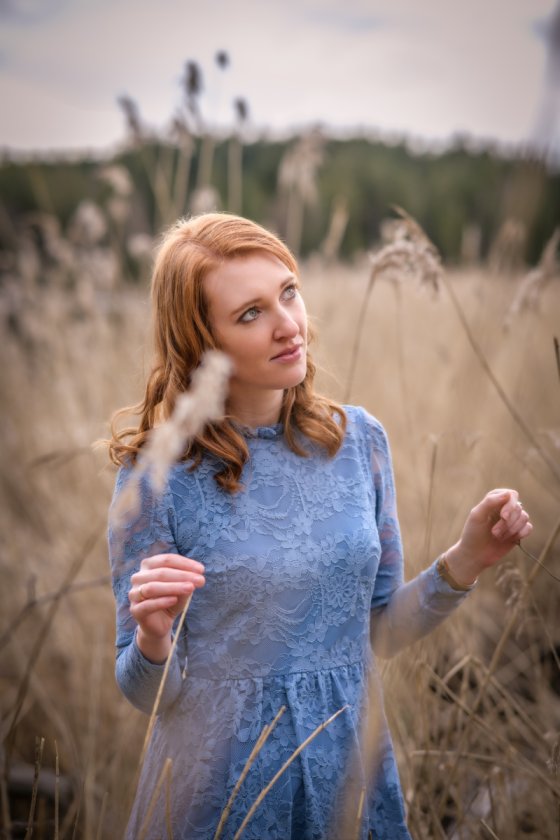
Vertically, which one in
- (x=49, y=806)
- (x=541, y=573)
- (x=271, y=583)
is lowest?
(x=49, y=806)

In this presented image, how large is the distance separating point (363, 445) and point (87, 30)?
2.62 metres

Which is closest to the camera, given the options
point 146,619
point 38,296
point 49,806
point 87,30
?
point 146,619

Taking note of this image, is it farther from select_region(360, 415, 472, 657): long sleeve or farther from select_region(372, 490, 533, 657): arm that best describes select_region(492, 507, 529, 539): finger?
select_region(360, 415, 472, 657): long sleeve

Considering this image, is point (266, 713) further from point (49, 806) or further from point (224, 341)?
point (49, 806)

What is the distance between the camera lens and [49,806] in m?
1.96

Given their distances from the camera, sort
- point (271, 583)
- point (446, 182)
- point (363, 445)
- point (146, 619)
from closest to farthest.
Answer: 1. point (146, 619)
2. point (271, 583)
3. point (363, 445)
4. point (446, 182)

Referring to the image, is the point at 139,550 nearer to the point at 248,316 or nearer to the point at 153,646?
the point at 153,646

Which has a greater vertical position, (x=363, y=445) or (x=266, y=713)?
(x=363, y=445)

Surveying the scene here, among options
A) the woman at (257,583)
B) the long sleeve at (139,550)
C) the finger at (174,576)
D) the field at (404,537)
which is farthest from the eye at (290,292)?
the finger at (174,576)

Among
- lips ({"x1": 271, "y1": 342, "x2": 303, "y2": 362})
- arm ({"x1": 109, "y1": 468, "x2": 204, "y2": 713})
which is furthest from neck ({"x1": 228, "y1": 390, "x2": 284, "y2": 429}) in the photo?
arm ({"x1": 109, "y1": 468, "x2": 204, "y2": 713})

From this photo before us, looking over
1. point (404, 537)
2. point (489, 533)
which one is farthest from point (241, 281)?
point (404, 537)

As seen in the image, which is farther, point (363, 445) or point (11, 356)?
point (11, 356)

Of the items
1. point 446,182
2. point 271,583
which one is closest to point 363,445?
point 271,583

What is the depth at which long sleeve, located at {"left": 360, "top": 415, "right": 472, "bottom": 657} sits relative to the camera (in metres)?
1.15
